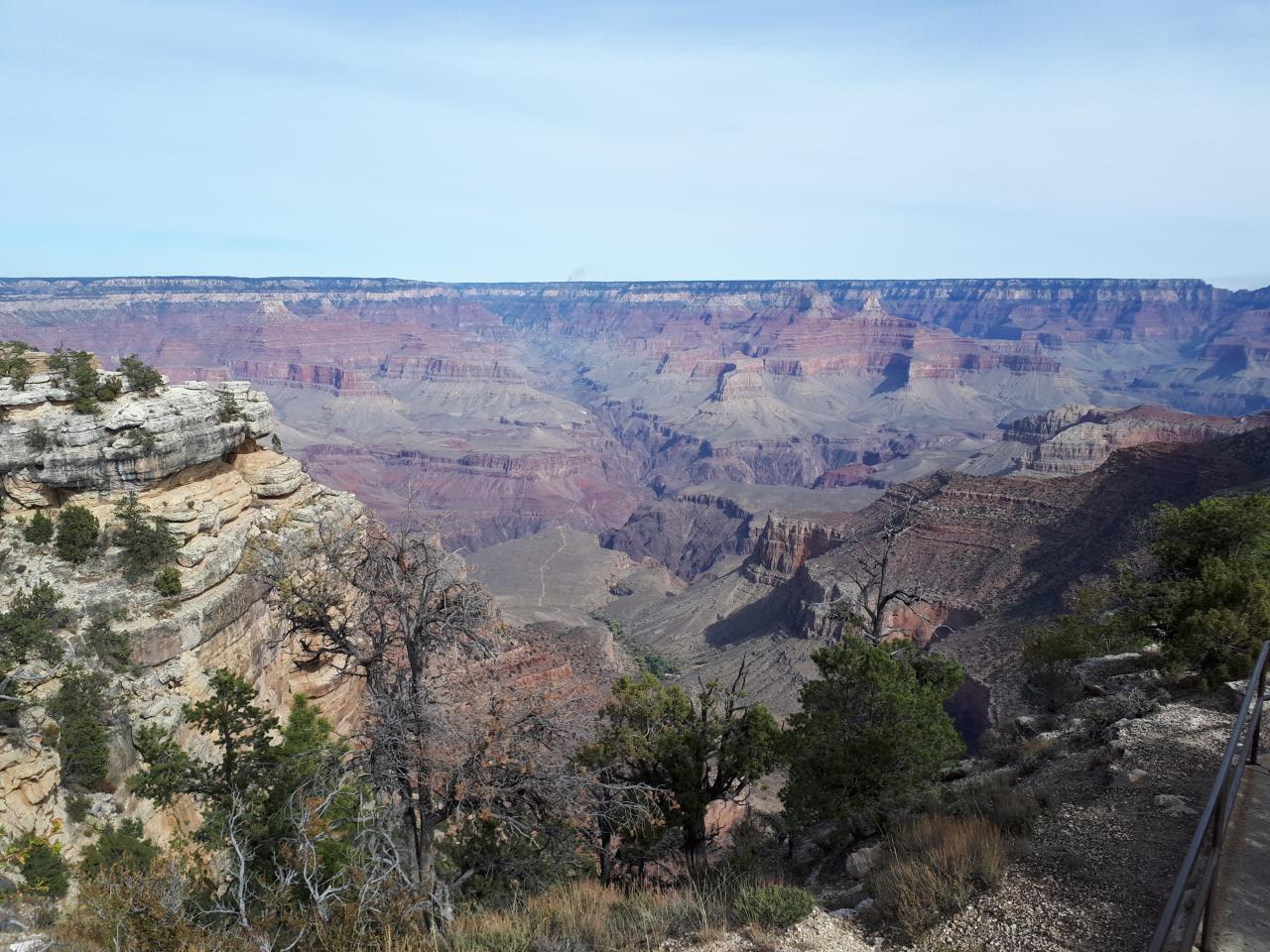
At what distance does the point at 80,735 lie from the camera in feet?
53.4

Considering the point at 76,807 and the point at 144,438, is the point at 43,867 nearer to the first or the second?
the point at 76,807

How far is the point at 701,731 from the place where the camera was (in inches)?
660

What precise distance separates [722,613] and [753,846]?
58.5 m

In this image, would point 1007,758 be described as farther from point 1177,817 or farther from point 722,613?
point 722,613

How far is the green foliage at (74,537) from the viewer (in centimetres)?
2059

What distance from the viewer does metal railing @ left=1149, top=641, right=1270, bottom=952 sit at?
4438 mm

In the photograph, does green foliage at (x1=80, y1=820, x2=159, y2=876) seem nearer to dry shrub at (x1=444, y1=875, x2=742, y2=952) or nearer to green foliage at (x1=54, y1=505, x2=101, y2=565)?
dry shrub at (x1=444, y1=875, x2=742, y2=952)

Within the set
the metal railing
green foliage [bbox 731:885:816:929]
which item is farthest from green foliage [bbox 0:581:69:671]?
the metal railing

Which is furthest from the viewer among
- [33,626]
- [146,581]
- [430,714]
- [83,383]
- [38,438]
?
[83,383]

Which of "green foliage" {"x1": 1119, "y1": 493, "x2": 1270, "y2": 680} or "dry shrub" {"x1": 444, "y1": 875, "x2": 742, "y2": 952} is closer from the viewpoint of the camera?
"dry shrub" {"x1": 444, "y1": 875, "x2": 742, "y2": 952}

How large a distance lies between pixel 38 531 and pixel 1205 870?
25591mm

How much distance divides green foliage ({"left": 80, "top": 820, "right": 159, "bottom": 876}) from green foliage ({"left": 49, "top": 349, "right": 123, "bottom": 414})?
12.7 m

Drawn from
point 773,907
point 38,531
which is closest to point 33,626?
point 38,531

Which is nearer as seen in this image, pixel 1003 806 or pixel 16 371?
pixel 1003 806
